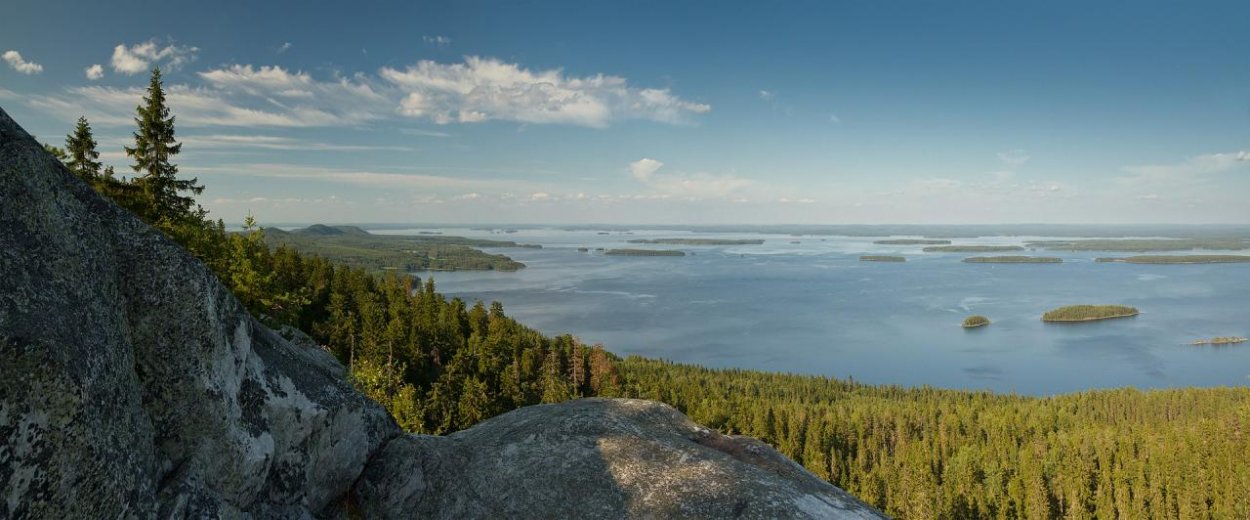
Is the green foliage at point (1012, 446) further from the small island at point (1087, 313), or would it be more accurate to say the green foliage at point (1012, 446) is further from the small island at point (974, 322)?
the small island at point (1087, 313)

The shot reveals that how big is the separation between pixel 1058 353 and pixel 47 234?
172 meters

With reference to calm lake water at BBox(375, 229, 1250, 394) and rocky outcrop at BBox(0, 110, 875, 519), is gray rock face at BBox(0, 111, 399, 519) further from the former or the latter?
calm lake water at BBox(375, 229, 1250, 394)

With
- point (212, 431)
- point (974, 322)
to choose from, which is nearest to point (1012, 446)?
point (974, 322)

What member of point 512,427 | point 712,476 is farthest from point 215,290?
point 712,476

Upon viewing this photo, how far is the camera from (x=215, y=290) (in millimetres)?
6656

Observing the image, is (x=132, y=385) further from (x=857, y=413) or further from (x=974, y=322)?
(x=974, y=322)

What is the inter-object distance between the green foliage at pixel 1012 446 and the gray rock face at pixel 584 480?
2351 inches

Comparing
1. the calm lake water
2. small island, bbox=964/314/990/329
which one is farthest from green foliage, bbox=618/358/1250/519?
small island, bbox=964/314/990/329

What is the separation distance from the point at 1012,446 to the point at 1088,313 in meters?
120

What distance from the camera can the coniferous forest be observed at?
54.1 m

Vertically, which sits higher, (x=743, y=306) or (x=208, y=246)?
(x=208, y=246)

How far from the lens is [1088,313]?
572 feet

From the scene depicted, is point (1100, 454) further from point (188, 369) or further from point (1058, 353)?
point (188, 369)

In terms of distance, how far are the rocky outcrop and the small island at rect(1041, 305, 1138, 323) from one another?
20259 cm
